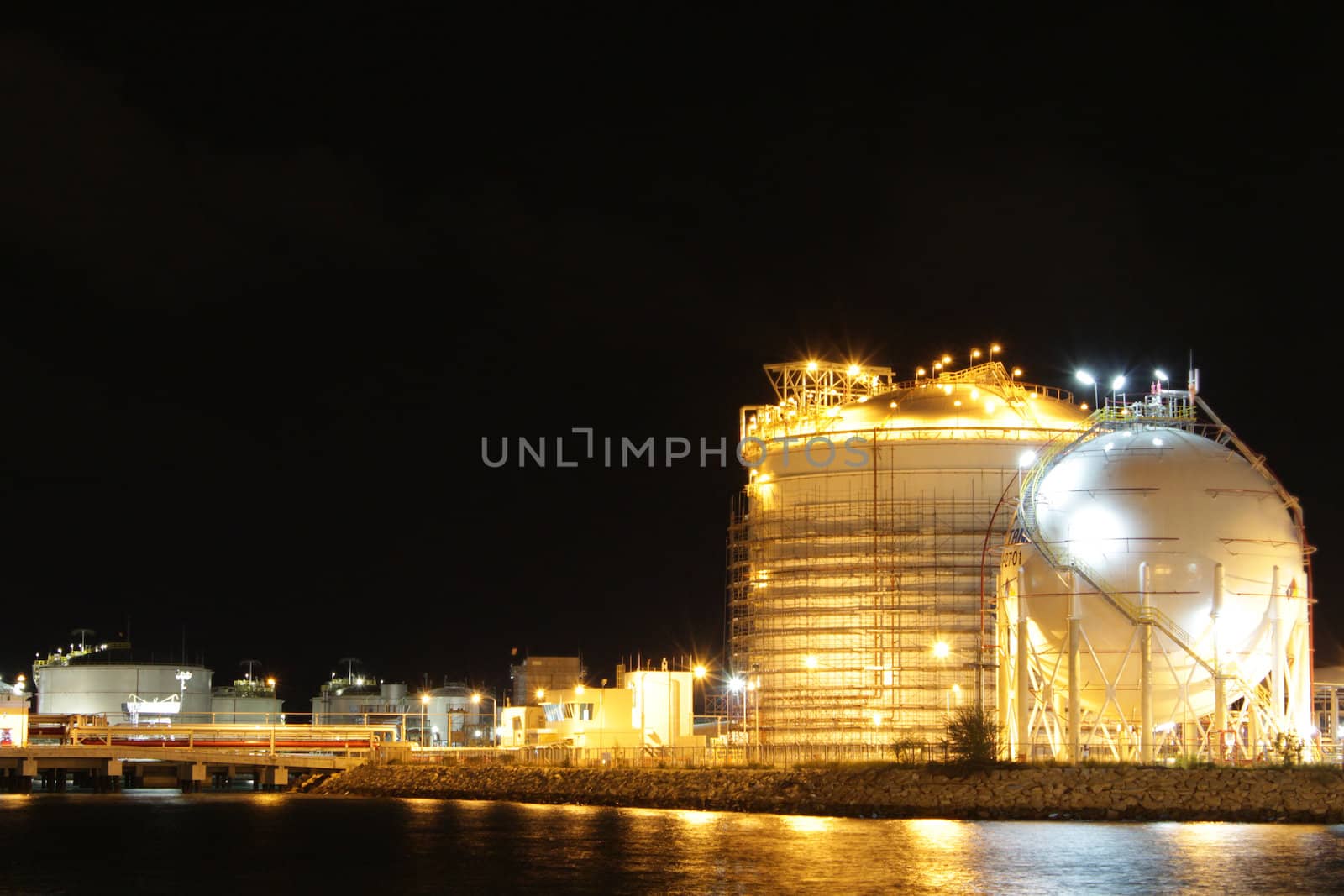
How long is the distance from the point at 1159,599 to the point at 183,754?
4578cm

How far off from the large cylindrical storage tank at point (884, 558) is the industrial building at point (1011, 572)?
0.08 metres

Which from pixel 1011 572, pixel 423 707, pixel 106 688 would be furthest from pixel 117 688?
pixel 1011 572

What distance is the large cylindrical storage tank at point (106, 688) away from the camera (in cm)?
12394

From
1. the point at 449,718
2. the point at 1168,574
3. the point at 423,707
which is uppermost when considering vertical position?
the point at 1168,574

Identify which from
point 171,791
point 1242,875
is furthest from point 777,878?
point 171,791

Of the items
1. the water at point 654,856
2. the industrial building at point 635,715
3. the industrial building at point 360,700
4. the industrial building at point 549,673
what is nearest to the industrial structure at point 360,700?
the industrial building at point 360,700

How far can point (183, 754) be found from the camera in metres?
83.2

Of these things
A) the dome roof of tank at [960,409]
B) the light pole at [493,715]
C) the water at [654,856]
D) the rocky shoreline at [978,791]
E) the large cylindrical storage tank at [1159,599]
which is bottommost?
the water at [654,856]

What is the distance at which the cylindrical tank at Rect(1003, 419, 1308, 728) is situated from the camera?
56.9m

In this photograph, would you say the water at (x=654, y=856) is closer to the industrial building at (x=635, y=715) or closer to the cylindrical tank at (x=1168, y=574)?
the cylindrical tank at (x=1168, y=574)

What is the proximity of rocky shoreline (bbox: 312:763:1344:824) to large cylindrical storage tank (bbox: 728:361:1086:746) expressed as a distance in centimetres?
697

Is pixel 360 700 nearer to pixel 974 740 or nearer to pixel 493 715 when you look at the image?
pixel 493 715

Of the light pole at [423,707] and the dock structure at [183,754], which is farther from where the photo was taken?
the light pole at [423,707]

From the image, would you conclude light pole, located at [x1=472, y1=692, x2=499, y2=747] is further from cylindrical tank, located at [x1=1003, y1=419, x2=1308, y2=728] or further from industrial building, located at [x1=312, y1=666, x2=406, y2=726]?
cylindrical tank, located at [x1=1003, y1=419, x2=1308, y2=728]
